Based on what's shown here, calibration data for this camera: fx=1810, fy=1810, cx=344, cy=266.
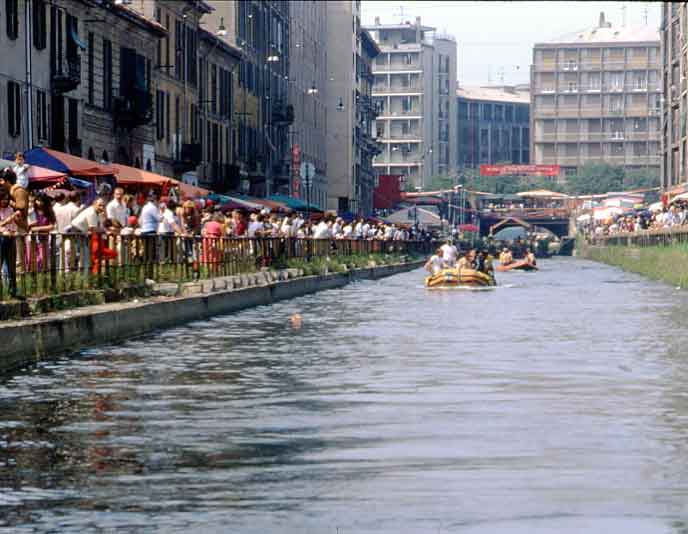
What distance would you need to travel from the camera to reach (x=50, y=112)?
5081cm

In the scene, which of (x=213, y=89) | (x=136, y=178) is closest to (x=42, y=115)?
(x=136, y=178)

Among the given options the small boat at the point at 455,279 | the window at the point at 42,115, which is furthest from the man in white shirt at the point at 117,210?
the small boat at the point at 455,279

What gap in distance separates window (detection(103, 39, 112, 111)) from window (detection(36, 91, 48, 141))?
6.86 metres

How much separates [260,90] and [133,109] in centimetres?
3254

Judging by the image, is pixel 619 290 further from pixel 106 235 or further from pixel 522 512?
pixel 522 512

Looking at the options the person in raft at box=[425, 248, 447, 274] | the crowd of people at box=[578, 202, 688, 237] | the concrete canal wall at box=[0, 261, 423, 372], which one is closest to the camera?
the concrete canal wall at box=[0, 261, 423, 372]

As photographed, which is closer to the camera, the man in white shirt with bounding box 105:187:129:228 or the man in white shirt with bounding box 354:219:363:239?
the man in white shirt with bounding box 105:187:129:228

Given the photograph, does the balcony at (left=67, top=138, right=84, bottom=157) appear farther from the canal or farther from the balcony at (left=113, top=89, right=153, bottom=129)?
the canal

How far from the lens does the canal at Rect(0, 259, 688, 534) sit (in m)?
9.09

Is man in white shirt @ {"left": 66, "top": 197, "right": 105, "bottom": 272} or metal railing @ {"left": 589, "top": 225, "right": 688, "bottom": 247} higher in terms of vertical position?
man in white shirt @ {"left": 66, "top": 197, "right": 105, "bottom": 272}

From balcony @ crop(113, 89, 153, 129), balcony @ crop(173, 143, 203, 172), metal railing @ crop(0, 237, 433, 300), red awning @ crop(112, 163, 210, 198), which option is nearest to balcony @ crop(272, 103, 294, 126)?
balcony @ crop(173, 143, 203, 172)

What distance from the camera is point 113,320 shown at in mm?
24266

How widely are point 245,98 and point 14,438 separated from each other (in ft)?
245

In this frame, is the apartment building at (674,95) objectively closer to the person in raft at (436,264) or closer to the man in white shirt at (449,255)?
the man in white shirt at (449,255)
